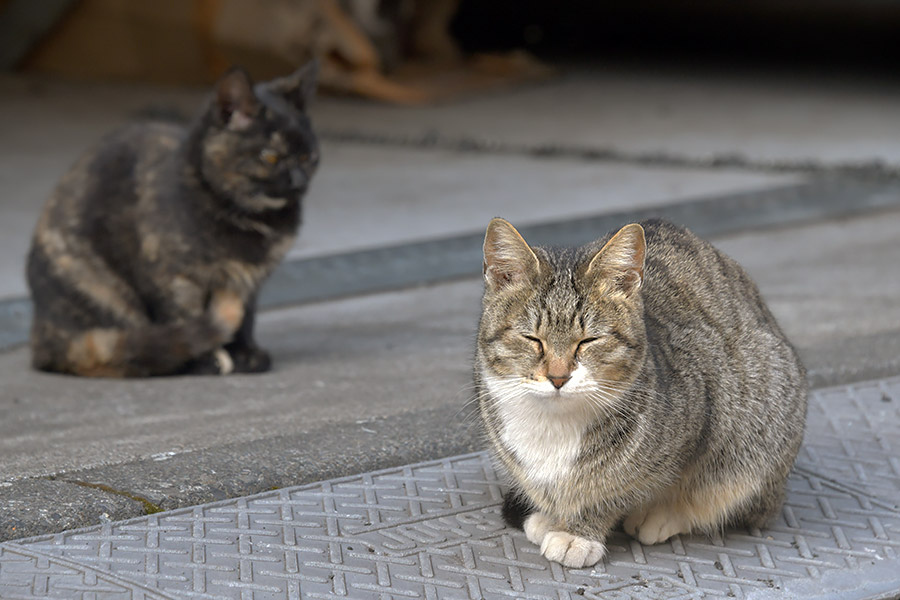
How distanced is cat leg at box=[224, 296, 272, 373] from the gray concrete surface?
0.07m

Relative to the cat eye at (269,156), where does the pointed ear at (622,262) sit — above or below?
above

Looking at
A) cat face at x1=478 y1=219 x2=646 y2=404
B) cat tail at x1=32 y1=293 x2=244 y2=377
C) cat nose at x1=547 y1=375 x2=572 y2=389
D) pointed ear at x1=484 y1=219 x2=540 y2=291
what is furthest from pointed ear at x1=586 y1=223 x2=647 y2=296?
cat tail at x1=32 y1=293 x2=244 y2=377

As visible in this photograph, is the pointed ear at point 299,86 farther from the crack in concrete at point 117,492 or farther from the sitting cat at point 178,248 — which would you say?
the crack in concrete at point 117,492

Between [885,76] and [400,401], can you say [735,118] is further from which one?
[400,401]

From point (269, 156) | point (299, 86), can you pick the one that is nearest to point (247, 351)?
point (269, 156)

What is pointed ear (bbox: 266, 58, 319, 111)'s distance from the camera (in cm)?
426

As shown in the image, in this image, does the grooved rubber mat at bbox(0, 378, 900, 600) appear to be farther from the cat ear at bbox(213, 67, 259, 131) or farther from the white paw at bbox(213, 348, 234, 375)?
the cat ear at bbox(213, 67, 259, 131)

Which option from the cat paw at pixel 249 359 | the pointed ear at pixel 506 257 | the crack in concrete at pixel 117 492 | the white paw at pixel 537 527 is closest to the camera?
the pointed ear at pixel 506 257

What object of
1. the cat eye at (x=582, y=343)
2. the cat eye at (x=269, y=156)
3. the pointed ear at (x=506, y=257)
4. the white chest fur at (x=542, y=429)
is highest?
the pointed ear at (x=506, y=257)

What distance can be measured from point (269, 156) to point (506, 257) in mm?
1761

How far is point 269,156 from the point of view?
408 cm

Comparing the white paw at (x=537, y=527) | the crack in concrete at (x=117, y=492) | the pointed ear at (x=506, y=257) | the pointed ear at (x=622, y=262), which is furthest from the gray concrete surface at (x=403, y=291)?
the pointed ear at (x=622, y=262)

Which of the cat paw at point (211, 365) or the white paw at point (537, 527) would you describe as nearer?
the white paw at point (537, 527)

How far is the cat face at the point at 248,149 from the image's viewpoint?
4.07 meters
